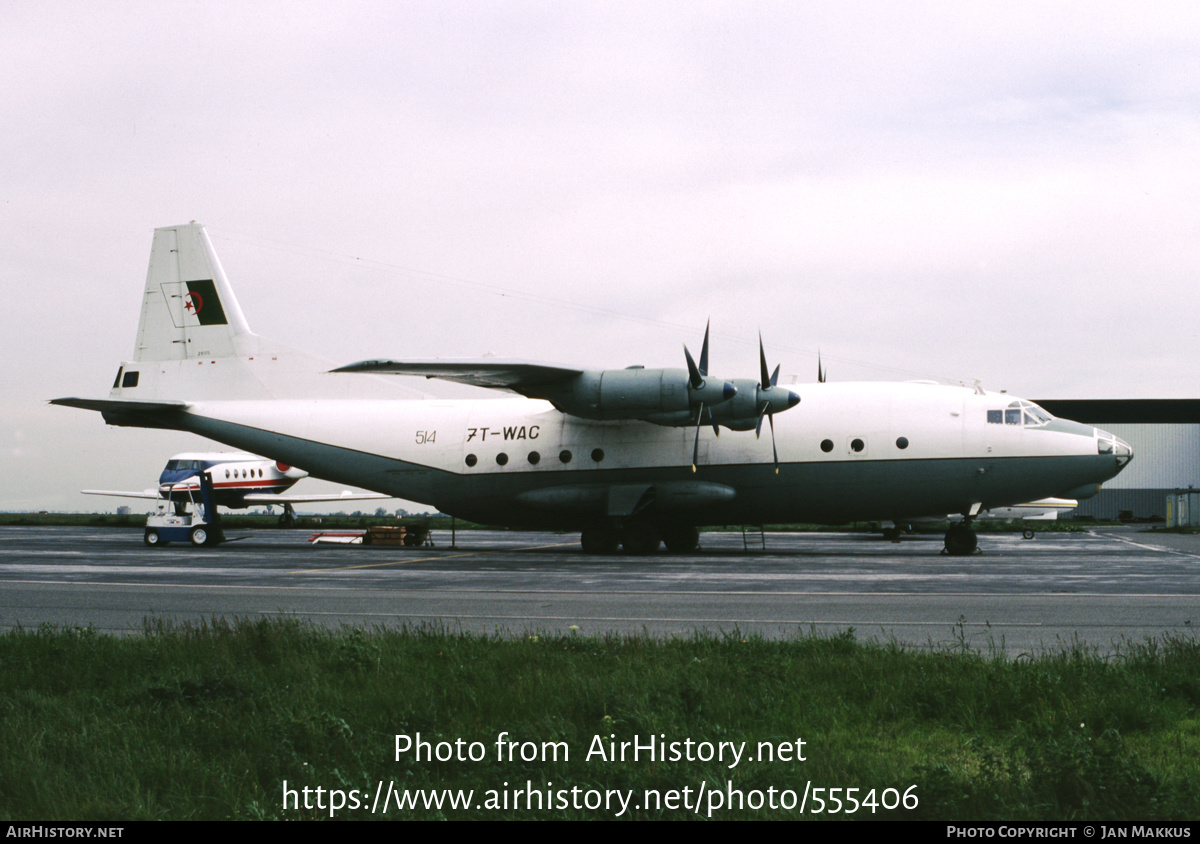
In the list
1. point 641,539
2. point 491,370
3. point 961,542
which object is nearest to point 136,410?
point 491,370

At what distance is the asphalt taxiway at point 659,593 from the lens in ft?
40.0

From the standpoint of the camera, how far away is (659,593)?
16.5 m

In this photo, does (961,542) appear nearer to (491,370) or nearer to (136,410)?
(491,370)

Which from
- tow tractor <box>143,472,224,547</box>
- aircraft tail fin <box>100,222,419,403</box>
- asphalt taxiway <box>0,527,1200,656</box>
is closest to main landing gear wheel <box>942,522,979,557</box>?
asphalt taxiway <box>0,527,1200,656</box>

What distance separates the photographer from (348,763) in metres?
5.77

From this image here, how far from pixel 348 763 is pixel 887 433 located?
2214cm

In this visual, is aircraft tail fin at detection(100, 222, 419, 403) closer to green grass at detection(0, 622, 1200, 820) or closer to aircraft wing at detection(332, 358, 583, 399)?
aircraft wing at detection(332, 358, 583, 399)

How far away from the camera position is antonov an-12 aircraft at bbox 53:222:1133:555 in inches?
999

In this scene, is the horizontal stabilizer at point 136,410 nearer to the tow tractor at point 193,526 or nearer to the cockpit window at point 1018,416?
the tow tractor at point 193,526

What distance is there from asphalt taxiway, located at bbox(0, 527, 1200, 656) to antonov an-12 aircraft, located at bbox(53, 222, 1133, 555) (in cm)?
177

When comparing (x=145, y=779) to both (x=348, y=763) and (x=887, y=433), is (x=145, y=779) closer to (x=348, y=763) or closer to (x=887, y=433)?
(x=348, y=763)

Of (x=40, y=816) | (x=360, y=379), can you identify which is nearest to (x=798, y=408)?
(x=360, y=379)

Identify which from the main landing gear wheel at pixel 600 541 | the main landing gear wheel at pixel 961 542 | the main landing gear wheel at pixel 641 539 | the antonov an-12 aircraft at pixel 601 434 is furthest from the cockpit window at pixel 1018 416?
the main landing gear wheel at pixel 600 541

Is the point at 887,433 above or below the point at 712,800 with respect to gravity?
above
